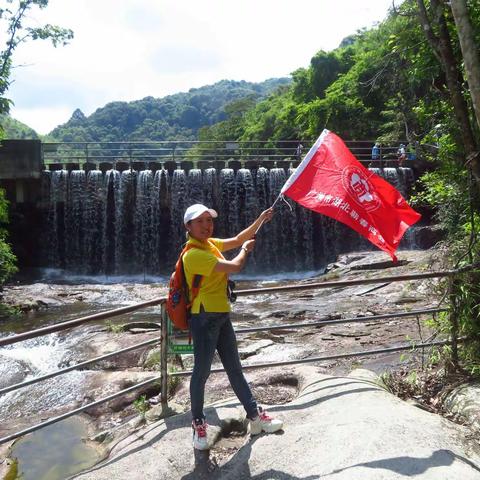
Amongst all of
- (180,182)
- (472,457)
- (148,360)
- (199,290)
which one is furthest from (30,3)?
(472,457)

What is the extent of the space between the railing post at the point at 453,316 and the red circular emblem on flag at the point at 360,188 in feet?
3.39

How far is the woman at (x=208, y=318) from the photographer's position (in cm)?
323

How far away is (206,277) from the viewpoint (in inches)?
131

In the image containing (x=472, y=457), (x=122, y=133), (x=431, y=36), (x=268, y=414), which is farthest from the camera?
(x=122, y=133)

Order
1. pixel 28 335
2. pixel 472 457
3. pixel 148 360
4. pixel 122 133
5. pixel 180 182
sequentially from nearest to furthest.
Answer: pixel 472 457 < pixel 28 335 < pixel 148 360 < pixel 180 182 < pixel 122 133

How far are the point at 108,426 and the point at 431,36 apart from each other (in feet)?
15.1

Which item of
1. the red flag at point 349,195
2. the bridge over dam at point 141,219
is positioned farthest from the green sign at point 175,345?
the bridge over dam at point 141,219

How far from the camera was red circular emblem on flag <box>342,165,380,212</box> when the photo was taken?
3.92m

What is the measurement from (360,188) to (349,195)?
0.12m

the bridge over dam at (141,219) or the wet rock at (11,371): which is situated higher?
the bridge over dam at (141,219)

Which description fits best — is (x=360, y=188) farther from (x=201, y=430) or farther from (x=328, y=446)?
(x=201, y=430)

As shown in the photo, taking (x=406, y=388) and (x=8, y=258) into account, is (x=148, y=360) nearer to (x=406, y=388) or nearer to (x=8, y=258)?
(x=406, y=388)

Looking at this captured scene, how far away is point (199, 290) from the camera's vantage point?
10.9ft

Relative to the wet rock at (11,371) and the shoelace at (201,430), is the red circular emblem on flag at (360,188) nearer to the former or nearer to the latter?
the shoelace at (201,430)
